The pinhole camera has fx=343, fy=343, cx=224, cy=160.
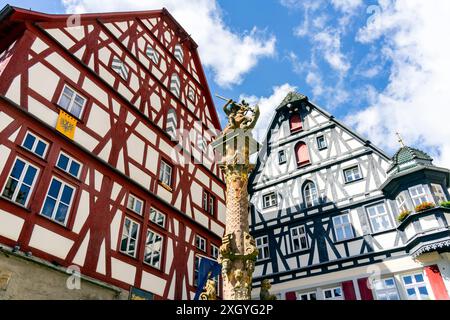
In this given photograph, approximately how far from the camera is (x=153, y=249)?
11594 mm

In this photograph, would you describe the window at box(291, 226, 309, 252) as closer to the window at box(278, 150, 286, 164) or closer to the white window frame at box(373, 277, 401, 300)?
the white window frame at box(373, 277, 401, 300)

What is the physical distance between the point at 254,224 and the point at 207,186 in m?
3.16

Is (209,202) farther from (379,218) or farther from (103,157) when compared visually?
(379,218)

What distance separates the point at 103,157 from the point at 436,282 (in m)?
11.6

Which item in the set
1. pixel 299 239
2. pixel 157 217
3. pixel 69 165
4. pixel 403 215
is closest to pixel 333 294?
pixel 299 239

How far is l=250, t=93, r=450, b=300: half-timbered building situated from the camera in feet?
39.3

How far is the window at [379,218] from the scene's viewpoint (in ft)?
44.1

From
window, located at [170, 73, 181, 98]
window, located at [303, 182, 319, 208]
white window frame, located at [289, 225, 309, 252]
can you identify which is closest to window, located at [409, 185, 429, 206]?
window, located at [303, 182, 319, 208]

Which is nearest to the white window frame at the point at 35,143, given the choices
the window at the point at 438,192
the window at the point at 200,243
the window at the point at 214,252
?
the window at the point at 200,243

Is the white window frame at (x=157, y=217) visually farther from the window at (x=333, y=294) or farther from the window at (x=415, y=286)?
the window at (x=415, y=286)

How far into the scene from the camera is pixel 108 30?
1366cm
